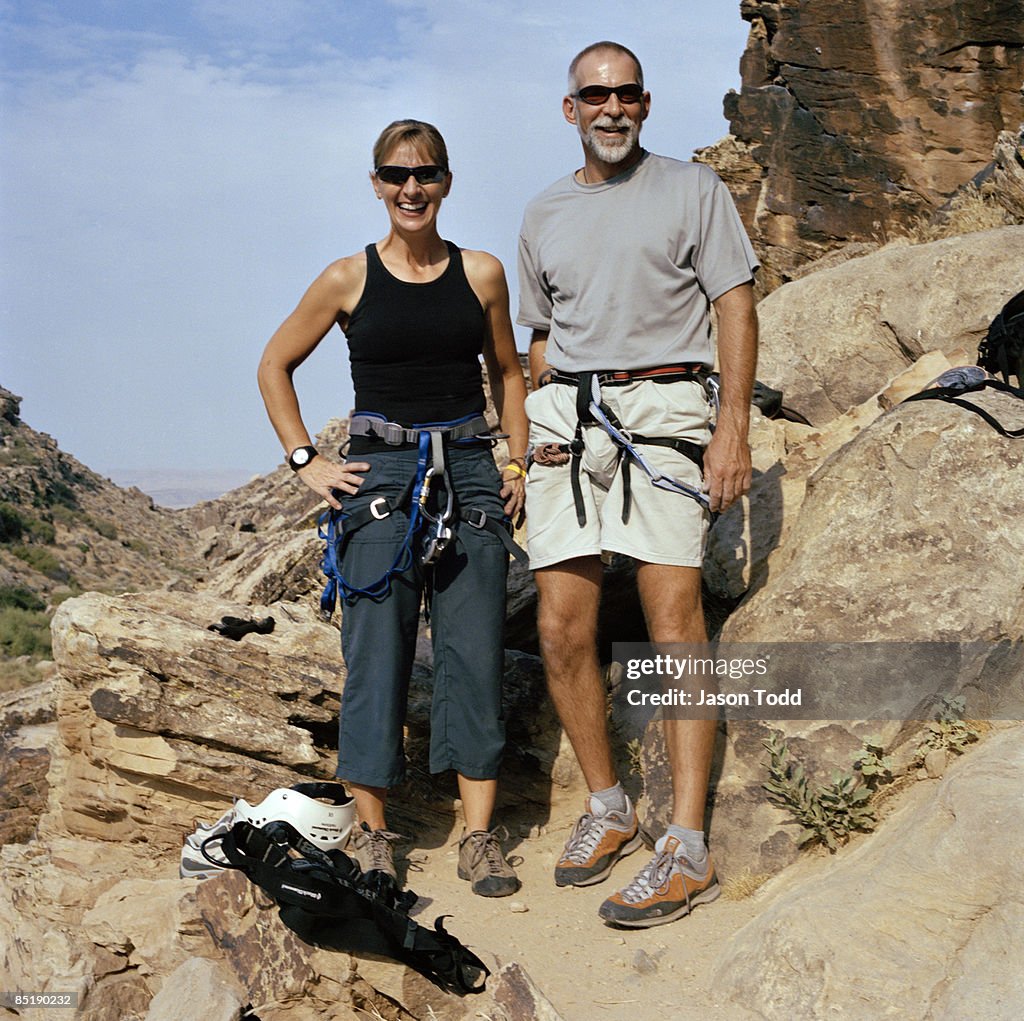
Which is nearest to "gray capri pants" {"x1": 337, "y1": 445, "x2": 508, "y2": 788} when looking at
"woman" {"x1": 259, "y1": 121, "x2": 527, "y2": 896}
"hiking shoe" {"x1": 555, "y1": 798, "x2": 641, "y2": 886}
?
"woman" {"x1": 259, "y1": 121, "x2": 527, "y2": 896}

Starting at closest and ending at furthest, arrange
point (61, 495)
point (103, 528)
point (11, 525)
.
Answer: point (11, 525) → point (103, 528) → point (61, 495)

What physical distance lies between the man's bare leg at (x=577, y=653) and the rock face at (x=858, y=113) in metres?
12.4

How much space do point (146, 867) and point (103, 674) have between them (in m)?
1.23

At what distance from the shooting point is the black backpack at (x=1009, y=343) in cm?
705

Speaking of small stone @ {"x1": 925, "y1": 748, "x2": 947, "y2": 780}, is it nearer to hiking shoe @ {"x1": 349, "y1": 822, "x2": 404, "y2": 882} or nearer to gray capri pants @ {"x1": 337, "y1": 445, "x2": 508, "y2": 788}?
gray capri pants @ {"x1": 337, "y1": 445, "x2": 508, "y2": 788}

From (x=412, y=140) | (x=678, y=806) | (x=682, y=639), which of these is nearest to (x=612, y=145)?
(x=412, y=140)

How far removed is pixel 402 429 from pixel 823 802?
2.94 m

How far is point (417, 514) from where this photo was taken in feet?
19.7

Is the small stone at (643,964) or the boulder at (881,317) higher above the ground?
the boulder at (881,317)

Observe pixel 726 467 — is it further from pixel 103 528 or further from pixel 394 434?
pixel 103 528

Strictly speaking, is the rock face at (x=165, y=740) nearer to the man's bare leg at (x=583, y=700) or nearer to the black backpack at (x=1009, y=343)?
the man's bare leg at (x=583, y=700)

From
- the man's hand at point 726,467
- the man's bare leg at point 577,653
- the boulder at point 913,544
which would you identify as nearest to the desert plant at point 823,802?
the boulder at point 913,544

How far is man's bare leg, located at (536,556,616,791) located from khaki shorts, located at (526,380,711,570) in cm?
13

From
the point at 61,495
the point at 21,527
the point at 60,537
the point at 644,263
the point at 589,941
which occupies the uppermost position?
the point at 644,263
